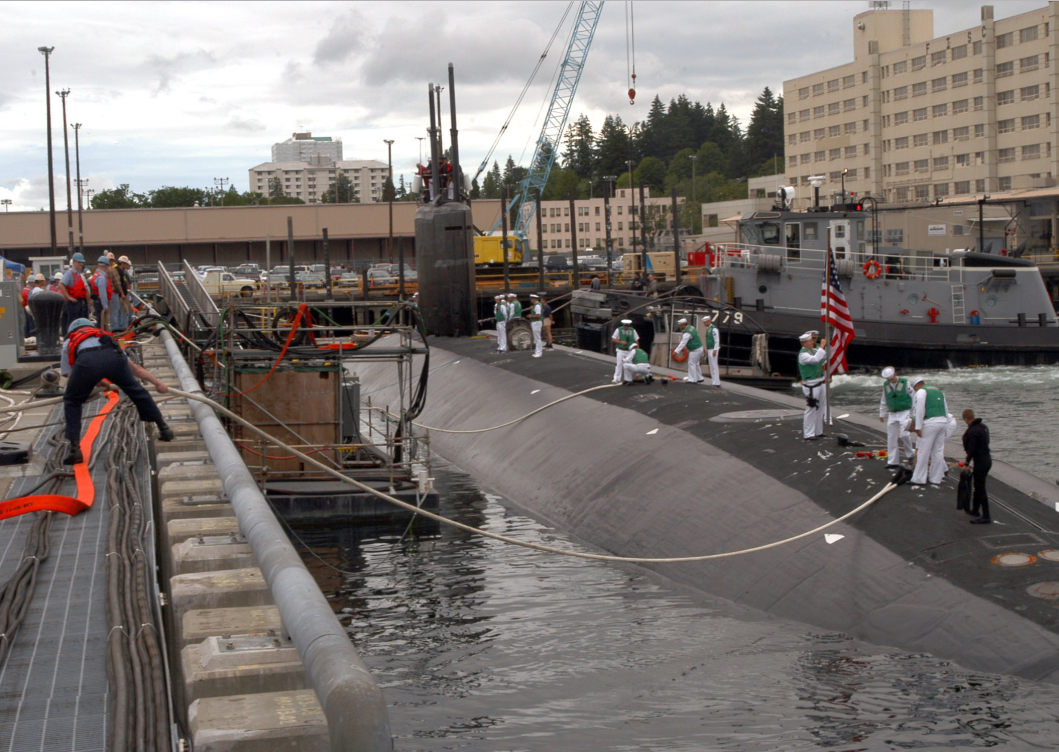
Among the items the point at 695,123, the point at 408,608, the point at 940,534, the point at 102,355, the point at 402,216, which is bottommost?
the point at 408,608

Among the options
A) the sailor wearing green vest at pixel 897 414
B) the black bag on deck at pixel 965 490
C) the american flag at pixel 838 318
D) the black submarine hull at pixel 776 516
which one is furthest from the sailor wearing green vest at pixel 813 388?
the black bag on deck at pixel 965 490

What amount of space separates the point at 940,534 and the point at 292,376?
11153mm

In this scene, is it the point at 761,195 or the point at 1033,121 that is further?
the point at 761,195

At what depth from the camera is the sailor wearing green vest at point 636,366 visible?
1906 centimetres

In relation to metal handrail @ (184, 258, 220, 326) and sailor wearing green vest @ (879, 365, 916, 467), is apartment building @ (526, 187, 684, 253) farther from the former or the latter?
sailor wearing green vest @ (879, 365, 916, 467)

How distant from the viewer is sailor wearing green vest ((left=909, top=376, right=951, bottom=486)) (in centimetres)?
1095

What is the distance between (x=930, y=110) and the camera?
268 feet

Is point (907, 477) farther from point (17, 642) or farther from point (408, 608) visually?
point (17, 642)

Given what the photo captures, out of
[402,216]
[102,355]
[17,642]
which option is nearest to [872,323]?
[102,355]

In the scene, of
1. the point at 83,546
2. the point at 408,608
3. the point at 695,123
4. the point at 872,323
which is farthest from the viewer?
the point at 695,123

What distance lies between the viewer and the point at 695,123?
187625mm

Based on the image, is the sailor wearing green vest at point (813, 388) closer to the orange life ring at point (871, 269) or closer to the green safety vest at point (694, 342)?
the green safety vest at point (694, 342)

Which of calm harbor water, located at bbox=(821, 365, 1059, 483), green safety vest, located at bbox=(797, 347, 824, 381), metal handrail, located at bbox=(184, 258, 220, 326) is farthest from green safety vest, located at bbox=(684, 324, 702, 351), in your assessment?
metal handrail, located at bbox=(184, 258, 220, 326)

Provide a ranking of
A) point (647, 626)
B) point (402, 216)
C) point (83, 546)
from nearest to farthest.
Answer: point (83, 546)
point (647, 626)
point (402, 216)
